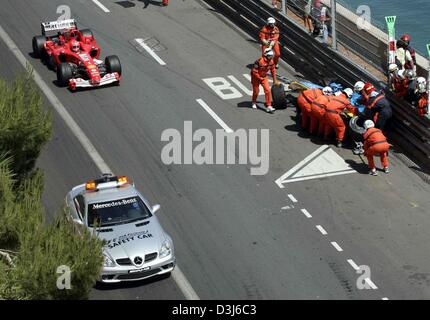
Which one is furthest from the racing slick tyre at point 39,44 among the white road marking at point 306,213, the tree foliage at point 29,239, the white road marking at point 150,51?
the tree foliage at point 29,239

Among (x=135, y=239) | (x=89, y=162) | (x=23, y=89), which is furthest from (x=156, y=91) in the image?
(x=23, y=89)

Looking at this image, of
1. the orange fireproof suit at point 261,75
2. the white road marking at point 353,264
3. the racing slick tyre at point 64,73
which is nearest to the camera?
the white road marking at point 353,264

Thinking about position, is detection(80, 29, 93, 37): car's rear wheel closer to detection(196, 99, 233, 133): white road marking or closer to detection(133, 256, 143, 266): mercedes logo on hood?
detection(196, 99, 233, 133): white road marking

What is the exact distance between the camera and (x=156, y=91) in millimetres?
25969

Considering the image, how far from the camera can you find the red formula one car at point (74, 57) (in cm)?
2581

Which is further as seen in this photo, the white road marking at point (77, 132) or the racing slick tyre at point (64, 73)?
the racing slick tyre at point (64, 73)

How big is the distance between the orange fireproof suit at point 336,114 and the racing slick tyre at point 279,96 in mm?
1940

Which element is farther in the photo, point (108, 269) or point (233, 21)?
point (233, 21)

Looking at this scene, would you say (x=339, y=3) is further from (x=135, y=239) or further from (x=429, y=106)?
(x=135, y=239)

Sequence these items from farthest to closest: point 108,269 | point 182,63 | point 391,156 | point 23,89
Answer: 1. point 182,63
2. point 391,156
3. point 108,269
4. point 23,89

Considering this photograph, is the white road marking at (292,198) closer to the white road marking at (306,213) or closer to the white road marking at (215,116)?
the white road marking at (306,213)

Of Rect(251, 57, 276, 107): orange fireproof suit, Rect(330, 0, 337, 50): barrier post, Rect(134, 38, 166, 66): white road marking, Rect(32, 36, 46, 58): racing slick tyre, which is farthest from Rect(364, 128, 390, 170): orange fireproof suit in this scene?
Rect(32, 36, 46, 58): racing slick tyre

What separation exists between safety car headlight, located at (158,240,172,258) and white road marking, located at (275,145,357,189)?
14.3 feet

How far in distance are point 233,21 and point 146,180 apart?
1026cm
